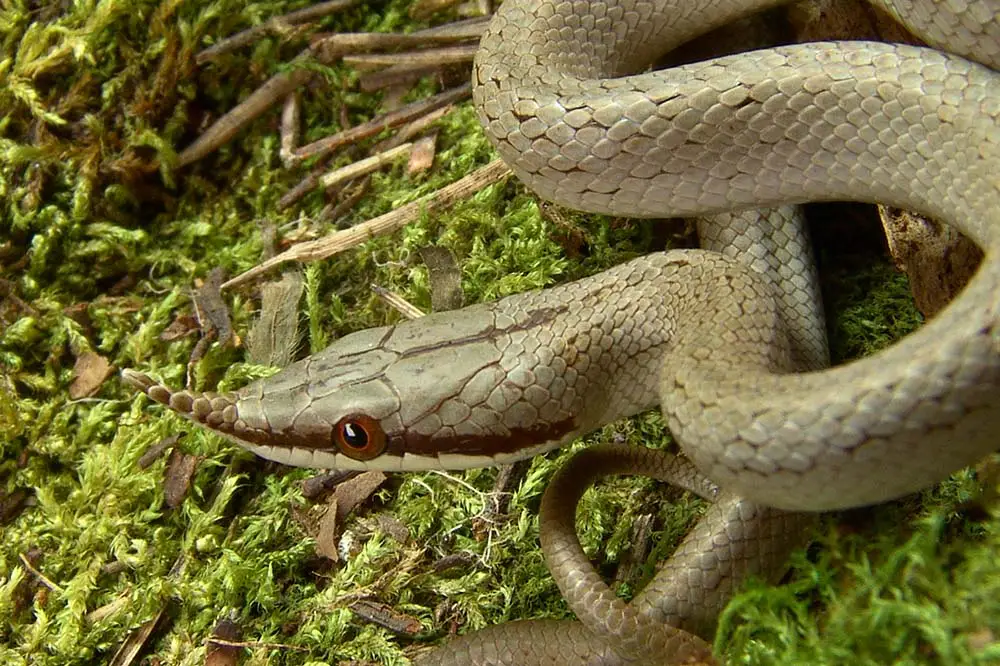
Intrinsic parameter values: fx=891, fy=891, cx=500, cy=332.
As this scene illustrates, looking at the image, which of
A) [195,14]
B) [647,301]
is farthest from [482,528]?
A: [195,14]

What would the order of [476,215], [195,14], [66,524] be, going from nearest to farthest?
1. [66,524]
2. [476,215]
3. [195,14]

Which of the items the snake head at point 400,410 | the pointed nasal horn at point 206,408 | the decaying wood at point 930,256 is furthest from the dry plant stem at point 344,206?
the decaying wood at point 930,256

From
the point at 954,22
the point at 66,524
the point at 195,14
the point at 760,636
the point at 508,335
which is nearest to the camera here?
the point at 760,636

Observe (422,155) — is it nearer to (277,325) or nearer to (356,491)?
(277,325)

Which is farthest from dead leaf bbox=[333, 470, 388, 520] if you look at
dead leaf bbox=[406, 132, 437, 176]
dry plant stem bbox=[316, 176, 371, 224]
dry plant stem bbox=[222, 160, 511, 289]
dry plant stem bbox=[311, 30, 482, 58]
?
dry plant stem bbox=[311, 30, 482, 58]

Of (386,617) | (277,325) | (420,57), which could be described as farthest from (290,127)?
(386,617)

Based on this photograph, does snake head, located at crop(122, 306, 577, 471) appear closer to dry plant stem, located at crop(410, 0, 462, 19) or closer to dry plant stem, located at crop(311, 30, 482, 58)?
dry plant stem, located at crop(311, 30, 482, 58)

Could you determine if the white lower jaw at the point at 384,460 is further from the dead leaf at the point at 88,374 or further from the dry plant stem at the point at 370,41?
the dry plant stem at the point at 370,41

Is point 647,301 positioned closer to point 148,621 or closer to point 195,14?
point 148,621
